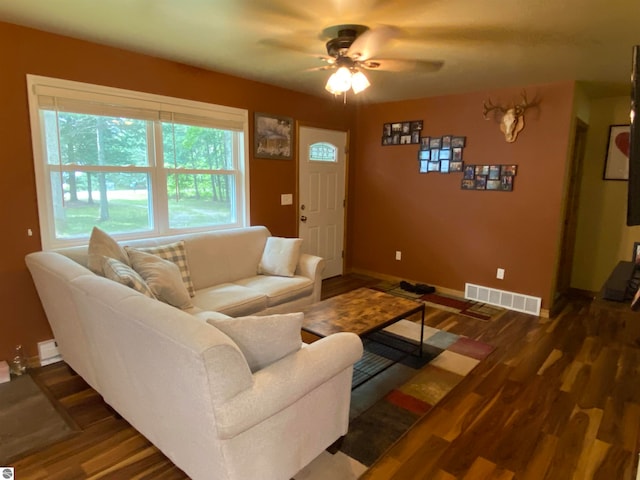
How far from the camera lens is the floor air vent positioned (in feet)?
13.7

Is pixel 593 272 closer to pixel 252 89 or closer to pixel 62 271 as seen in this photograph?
pixel 252 89

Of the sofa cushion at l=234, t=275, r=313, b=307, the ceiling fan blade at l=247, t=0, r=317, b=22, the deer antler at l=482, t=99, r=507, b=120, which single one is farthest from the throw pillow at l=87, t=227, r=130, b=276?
the deer antler at l=482, t=99, r=507, b=120

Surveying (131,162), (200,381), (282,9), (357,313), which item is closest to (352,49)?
(282,9)

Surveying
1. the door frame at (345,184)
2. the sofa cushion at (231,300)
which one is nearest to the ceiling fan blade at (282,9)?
the sofa cushion at (231,300)

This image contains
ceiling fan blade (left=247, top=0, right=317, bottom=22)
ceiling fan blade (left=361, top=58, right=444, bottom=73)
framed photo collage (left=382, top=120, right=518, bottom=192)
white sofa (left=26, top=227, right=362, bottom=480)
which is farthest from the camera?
framed photo collage (left=382, top=120, right=518, bottom=192)

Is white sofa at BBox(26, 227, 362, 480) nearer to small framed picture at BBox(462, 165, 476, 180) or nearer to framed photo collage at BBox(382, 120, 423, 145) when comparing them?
small framed picture at BBox(462, 165, 476, 180)

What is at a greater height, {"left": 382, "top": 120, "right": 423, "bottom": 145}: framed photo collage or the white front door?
{"left": 382, "top": 120, "right": 423, "bottom": 145}: framed photo collage

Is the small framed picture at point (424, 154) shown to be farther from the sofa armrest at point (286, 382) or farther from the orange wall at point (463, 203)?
the sofa armrest at point (286, 382)

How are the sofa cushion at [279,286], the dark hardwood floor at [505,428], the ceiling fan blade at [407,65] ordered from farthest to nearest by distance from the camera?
the sofa cushion at [279,286]
the ceiling fan blade at [407,65]
the dark hardwood floor at [505,428]

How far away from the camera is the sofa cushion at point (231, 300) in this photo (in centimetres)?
294

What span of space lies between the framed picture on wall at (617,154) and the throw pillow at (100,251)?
16.7 feet

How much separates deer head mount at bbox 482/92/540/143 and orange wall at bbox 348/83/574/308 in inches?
2.4

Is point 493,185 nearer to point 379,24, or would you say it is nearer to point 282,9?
point 379,24

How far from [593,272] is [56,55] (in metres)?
5.83
